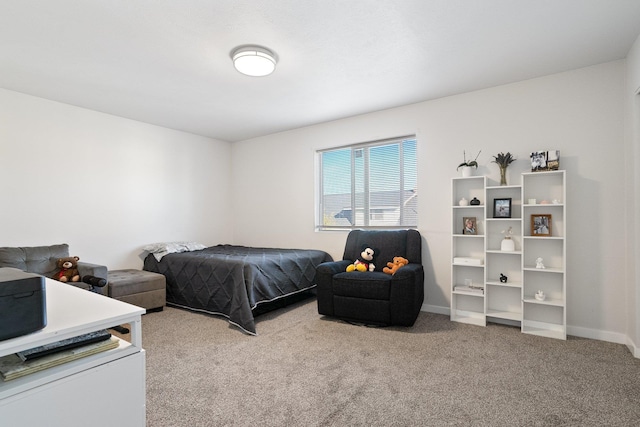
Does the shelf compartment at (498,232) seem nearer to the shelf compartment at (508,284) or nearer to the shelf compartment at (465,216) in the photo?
the shelf compartment at (465,216)

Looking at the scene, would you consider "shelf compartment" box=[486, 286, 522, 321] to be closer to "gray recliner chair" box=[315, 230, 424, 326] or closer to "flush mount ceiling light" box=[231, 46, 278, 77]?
"gray recliner chair" box=[315, 230, 424, 326]

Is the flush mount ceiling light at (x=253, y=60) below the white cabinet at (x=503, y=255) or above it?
above

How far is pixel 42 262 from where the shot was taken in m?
3.34

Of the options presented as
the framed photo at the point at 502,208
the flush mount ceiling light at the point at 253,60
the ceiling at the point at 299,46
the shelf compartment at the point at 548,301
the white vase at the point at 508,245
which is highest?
the ceiling at the point at 299,46

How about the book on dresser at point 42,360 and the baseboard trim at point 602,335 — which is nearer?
the book on dresser at point 42,360

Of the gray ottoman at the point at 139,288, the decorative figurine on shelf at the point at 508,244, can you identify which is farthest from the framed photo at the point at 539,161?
the gray ottoman at the point at 139,288

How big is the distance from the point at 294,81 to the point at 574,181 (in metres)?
2.85

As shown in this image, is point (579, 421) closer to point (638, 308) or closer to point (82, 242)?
point (638, 308)

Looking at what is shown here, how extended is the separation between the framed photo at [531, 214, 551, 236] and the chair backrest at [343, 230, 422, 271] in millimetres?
1101

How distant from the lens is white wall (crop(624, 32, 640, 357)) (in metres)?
2.51

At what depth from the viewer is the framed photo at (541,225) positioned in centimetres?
305

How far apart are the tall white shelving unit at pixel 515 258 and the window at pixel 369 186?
0.64 m

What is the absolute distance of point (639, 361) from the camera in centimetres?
241

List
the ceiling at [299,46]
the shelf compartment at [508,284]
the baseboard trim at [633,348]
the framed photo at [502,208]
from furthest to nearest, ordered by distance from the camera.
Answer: the framed photo at [502,208] < the shelf compartment at [508,284] < the baseboard trim at [633,348] < the ceiling at [299,46]
